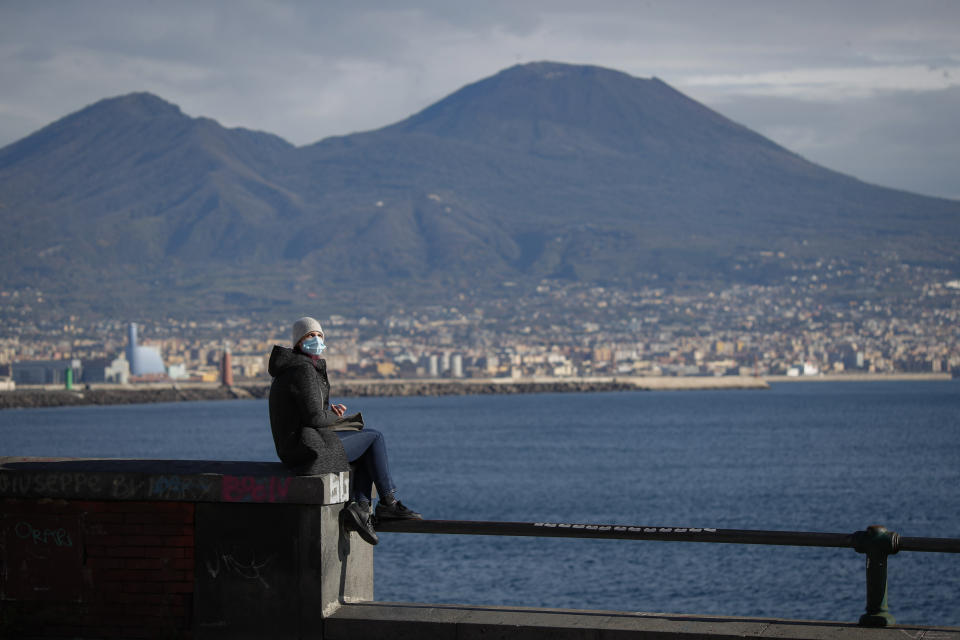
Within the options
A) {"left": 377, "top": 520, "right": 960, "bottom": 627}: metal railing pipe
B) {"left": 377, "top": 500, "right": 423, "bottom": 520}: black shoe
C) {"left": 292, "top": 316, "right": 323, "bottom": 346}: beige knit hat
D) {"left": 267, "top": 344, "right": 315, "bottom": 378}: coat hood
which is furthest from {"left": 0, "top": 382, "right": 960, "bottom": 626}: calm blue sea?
{"left": 267, "top": 344, "right": 315, "bottom": 378}: coat hood

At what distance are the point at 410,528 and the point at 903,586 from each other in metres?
18.6

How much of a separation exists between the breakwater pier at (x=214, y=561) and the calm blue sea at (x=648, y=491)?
14609 millimetres

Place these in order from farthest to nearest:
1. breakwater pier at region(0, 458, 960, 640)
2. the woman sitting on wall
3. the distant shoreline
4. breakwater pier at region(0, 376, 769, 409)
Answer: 1. breakwater pier at region(0, 376, 769, 409)
2. the distant shoreline
3. the woman sitting on wall
4. breakwater pier at region(0, 458, 960, 640)

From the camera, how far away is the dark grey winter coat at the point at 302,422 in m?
6.62

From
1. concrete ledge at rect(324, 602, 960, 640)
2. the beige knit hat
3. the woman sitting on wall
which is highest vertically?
the beige knit hat

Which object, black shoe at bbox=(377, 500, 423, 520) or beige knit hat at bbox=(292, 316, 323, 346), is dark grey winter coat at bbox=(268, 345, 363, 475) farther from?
black shoe at bbox=(377, 500, 423, 520)

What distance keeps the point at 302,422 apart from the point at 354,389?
488 feet

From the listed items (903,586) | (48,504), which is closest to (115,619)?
(48,504)

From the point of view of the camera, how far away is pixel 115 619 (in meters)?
6.84

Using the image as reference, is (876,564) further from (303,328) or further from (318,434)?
(303,328)

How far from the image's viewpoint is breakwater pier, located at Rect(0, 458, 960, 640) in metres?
6.52

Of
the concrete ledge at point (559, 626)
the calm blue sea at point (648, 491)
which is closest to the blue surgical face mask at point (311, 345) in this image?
the concrete ledge at point (559, 626)

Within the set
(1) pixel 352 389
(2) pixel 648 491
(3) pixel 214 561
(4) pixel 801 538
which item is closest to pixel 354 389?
(1) pixel 352 389

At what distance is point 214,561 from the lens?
22.0 feet
